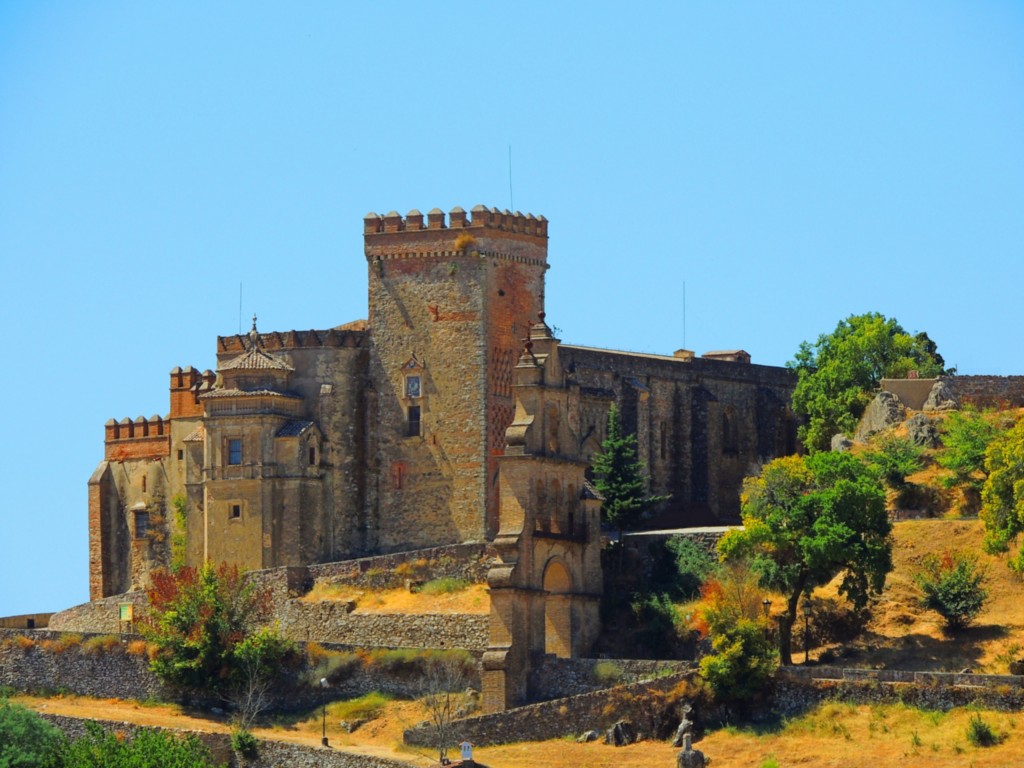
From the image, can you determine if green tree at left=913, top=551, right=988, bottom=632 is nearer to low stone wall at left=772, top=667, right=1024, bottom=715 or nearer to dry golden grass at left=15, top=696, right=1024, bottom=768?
low stone wall at left=772, top=667, right=1024, bottom=715

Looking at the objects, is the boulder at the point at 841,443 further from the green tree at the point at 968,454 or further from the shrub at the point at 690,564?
the shrub at the point at 690,564

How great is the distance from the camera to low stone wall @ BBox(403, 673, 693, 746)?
261ft

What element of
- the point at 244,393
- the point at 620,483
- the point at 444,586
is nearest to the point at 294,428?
the point at 244,393

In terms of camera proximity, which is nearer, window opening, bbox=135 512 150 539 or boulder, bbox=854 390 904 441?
boulder, bbox=854 390 904 441

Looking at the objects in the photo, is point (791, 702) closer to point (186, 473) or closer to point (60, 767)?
point (60, 767)

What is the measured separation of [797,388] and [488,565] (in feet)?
66.6

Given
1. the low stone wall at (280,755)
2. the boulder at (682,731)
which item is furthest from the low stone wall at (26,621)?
the boulder at (682,731)

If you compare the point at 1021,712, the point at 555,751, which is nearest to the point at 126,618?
the point at 555,751

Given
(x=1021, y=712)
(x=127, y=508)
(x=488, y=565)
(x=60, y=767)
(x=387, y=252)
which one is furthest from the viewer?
(x=127, y=508)

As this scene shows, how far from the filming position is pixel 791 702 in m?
78.6

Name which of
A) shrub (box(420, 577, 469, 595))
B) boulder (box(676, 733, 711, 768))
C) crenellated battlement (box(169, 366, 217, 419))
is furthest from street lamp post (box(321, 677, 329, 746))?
crenellated battlement (box(169, 366, 217, 419))

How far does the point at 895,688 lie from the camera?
7669 cm

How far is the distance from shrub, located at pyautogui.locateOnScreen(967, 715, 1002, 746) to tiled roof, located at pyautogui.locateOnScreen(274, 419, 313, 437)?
2980 cm

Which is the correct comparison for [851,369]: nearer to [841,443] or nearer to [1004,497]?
[841,443]
